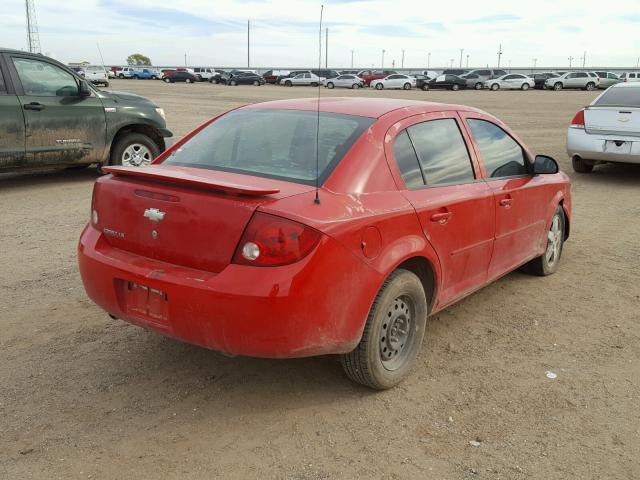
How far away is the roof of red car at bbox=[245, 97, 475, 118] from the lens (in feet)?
12.5

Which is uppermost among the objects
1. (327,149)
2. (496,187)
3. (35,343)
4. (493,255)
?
(327,149)

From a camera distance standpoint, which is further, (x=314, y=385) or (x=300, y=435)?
(x=314, y=385)

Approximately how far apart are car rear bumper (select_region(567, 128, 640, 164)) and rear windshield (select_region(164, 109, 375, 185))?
7.38m

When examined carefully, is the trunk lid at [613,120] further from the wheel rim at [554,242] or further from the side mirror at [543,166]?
the side mirror at [543,166]

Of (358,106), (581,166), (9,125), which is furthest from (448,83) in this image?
(358,106)

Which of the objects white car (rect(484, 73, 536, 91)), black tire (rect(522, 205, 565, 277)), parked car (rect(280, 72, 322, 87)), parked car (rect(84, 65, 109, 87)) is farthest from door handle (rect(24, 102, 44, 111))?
parked car (rect(280, 72, 322, 87))

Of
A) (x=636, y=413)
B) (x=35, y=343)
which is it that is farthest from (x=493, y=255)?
(x=35, y=343)

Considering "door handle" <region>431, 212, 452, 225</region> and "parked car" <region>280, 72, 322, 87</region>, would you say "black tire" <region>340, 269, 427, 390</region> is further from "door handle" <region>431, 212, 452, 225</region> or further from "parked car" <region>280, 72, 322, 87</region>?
"parked car" <region>280, 72, 322, 87</region>

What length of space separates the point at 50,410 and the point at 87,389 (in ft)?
0.83

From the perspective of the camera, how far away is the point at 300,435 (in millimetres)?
3131

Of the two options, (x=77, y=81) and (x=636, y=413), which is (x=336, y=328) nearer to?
(x=636, y=413)

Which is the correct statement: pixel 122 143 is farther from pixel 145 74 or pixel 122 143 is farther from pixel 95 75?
pixel 145 74

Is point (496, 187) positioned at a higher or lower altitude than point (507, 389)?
higher

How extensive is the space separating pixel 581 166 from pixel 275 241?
960 cm
